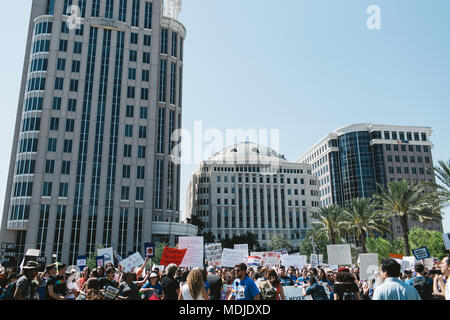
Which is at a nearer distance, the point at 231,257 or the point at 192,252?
the point at 192,252

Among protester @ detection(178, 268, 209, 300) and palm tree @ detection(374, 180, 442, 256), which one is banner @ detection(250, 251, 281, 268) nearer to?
protester @ detection(178, 268, 209, 300)

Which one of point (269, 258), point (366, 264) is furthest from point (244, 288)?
point (269, 258)

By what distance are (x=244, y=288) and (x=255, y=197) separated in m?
121

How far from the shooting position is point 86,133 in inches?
2621

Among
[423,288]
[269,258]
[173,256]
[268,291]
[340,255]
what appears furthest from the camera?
[269,258]

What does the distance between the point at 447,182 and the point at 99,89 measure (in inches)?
2349

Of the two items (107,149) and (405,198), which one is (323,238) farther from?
(107,149)

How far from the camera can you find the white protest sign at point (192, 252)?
55.4ft

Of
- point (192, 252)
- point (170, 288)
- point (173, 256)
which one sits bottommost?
point (170, 288)

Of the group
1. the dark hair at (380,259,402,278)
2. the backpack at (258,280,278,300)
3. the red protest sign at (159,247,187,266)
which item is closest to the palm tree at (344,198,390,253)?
the red protest sign at (159,247,187,266)

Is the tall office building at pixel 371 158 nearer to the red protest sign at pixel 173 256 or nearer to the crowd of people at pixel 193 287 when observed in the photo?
the red protest sign at pixel 173 256

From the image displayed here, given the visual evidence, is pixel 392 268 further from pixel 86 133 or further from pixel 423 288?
pixel 86 133

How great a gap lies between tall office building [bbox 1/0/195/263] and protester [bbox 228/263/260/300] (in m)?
58.5

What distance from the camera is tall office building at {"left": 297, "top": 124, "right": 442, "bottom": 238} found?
116 meters
